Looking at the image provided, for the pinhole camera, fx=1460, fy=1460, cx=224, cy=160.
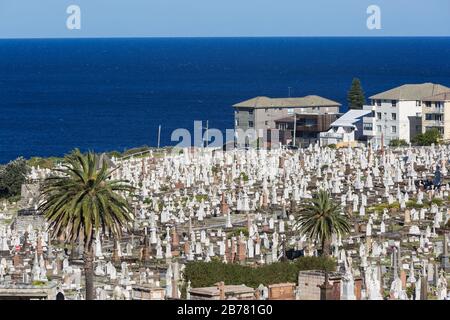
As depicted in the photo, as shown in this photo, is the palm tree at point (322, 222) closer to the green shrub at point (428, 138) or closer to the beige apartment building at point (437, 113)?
the green shrub at point (428, 138)

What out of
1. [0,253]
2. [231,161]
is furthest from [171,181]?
[0,253]

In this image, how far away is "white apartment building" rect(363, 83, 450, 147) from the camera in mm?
111000

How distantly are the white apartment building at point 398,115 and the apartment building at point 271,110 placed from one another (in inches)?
394

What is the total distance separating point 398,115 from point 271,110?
14.5 metres

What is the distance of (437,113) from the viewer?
358ft

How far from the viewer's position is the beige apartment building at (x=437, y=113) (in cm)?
10812

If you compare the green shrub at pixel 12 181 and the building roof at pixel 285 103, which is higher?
the building roof at pixel 285 103

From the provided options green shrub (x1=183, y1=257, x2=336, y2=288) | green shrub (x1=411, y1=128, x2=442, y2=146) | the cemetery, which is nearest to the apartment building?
green shrub (x1=411, y1=128, x2=442, y2=146)

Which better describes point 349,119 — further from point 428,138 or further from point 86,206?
point 86,206

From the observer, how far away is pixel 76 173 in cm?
4203

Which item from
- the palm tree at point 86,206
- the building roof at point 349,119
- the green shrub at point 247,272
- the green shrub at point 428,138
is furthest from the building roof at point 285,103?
the palm tree at point 86,206

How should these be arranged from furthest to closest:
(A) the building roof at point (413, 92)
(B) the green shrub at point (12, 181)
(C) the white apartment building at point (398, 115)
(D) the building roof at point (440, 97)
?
(A) the building roof at point (413, 92)
(C) the white apartment building at point (398, 115)
(D) the building roof at point (440, 97)
(B) the green shrub at point (12, 181)
